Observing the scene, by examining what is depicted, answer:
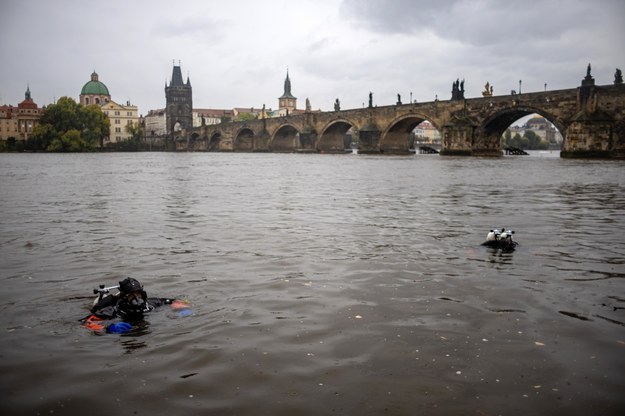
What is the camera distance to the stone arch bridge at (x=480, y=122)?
40250 mm

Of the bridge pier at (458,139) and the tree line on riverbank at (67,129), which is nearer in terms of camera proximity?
the bridge pier at (458,139)

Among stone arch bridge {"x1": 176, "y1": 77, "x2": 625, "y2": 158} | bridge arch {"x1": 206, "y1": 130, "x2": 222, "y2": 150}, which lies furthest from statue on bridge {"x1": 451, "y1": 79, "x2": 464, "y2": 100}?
bridge arch {"x1": 206, "y1": 130, "x2": 222, "y2": 150}

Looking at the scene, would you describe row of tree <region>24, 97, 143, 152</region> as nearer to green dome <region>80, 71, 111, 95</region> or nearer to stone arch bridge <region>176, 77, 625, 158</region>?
stone arch bridge <region>176, 77, 625, 158</region>

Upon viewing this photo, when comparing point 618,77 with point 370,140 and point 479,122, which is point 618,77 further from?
point 370,140

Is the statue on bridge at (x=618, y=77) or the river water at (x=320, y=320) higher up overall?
the statue on bridge at (x=618, y=77)

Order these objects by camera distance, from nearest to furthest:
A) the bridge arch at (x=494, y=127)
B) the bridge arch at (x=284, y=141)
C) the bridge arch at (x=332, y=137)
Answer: the bridge arch at (x=494, y=127) < the bridge arch at (x=332, y=137) < the bridge arch at (x=284, y=141)

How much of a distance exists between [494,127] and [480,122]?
240 centimetres

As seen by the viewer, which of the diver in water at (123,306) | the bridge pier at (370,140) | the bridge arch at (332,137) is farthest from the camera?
the bridge arch at (332,137)

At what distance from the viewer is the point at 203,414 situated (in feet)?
10.6

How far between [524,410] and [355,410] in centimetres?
106

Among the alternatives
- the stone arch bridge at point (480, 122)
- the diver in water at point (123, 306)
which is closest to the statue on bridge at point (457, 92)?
the stone arch bridge at point (480, 122)

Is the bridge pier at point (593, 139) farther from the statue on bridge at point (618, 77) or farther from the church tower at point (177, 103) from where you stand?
the church tower at point (177, 103)

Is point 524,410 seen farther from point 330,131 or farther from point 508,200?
point 330,131

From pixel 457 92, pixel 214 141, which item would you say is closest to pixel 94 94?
pixel 214 141
